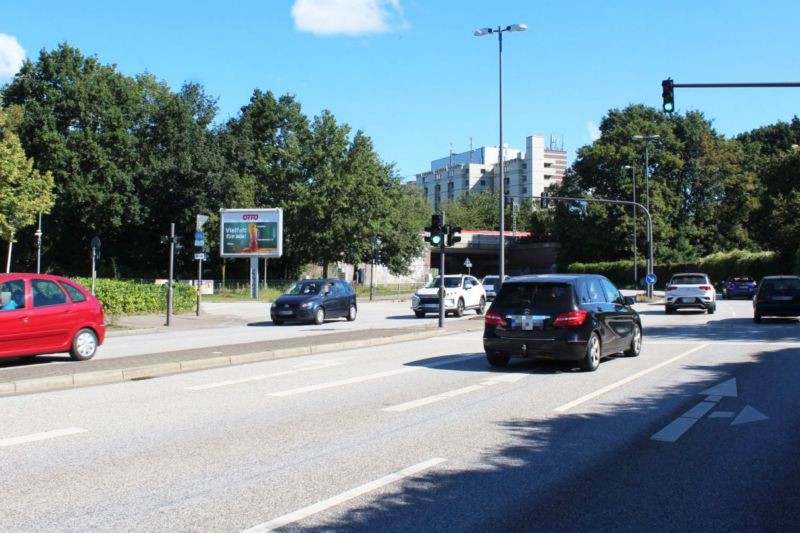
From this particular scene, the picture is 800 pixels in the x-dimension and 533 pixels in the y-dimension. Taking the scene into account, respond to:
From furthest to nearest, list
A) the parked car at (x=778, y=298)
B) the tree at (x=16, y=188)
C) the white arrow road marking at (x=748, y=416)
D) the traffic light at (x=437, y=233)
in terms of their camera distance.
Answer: the tree at (x=16, y=188)
the parked car at (x=778, y=298)
the traffic light at (x=437, y=233)
the white arrow road marking at (x=748, y=416)

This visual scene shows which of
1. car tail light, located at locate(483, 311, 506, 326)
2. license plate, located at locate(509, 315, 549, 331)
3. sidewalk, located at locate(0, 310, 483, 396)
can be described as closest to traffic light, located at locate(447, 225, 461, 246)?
sidewalk, located at locate(0, 310, 483, 396)

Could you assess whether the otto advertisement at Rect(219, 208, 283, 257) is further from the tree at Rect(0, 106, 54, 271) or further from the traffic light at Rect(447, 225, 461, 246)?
Result: the traffic light at Rect(447, 225, 461, 246)

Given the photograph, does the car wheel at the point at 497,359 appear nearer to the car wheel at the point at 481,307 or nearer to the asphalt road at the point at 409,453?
the asphalt road at the point at 409,453

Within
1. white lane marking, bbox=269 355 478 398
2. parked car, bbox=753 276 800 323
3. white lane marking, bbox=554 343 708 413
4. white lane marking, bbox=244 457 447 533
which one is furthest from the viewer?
parked car, bbox=753 276 800 323

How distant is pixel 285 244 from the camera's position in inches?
2388

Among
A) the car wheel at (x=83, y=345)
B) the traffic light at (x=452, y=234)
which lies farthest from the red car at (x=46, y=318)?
the traffic light at (x=452, y=234)

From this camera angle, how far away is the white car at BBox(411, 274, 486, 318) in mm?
29094

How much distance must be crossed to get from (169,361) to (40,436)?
5.42m

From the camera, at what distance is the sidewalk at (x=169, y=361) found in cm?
1059

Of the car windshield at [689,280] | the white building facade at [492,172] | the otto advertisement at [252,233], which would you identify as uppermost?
the white building facade at [492,172]

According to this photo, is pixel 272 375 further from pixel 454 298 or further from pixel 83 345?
pixel 454 298

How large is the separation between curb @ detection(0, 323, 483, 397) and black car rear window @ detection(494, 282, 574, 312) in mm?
4653

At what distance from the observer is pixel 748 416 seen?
26.8 ft

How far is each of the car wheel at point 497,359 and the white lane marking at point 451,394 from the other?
3.22ft
